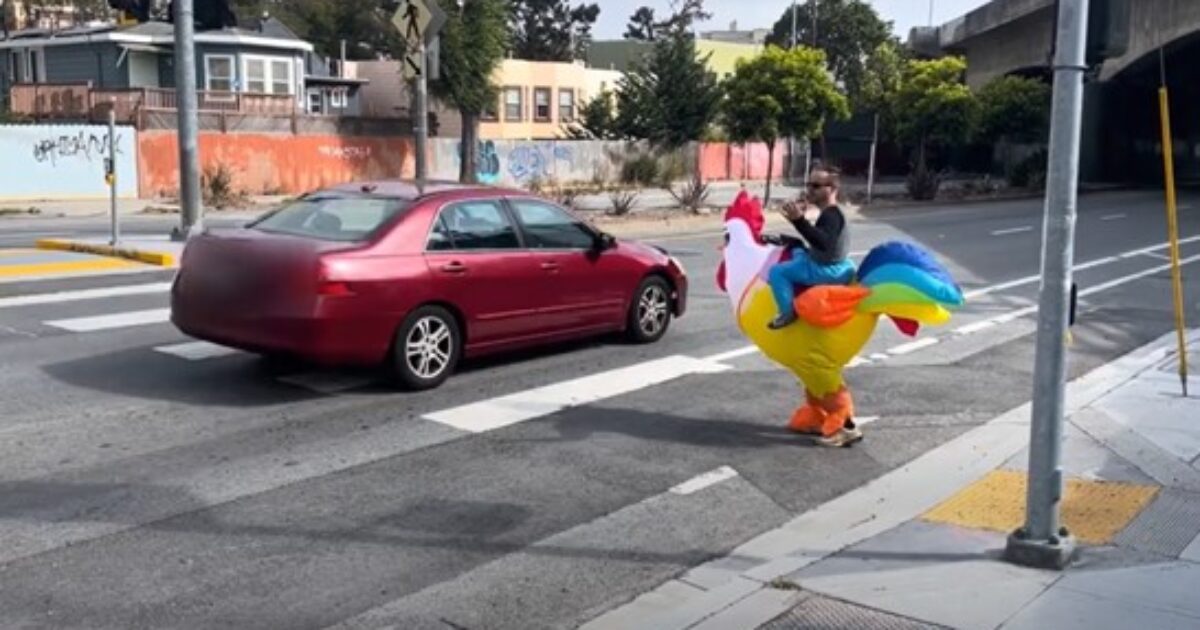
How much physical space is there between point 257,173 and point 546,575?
117 feet

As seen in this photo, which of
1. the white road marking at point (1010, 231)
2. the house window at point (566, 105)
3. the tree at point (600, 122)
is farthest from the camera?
the house window at point (566, 105)

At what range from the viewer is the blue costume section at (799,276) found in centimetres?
770

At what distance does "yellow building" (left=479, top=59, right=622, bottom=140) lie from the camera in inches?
2340

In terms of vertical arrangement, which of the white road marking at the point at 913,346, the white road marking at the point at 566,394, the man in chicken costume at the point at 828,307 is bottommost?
the white road marking at the point at 913,346

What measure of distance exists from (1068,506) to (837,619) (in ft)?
7.23

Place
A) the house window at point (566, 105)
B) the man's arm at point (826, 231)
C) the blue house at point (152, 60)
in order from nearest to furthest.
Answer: the man's arm at point (826, 231)
the blue house at point (152, 60)
the house window at point (566, 105)

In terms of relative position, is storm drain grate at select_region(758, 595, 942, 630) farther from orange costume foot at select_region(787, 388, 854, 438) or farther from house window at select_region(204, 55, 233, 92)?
house window at select_region(204, 55, 233, 92)

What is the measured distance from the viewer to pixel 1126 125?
187 ft

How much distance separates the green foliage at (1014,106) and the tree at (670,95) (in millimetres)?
11376

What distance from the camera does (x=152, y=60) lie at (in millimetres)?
45781

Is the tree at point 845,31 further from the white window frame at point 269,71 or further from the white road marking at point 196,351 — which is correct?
the white road marking at point 196,351

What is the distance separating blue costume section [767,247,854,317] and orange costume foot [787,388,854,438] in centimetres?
68

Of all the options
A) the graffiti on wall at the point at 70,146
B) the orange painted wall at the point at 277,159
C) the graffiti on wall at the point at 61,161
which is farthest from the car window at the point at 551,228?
the orange painted wall at the point at 277,159

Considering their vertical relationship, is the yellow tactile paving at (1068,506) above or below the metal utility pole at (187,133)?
below
